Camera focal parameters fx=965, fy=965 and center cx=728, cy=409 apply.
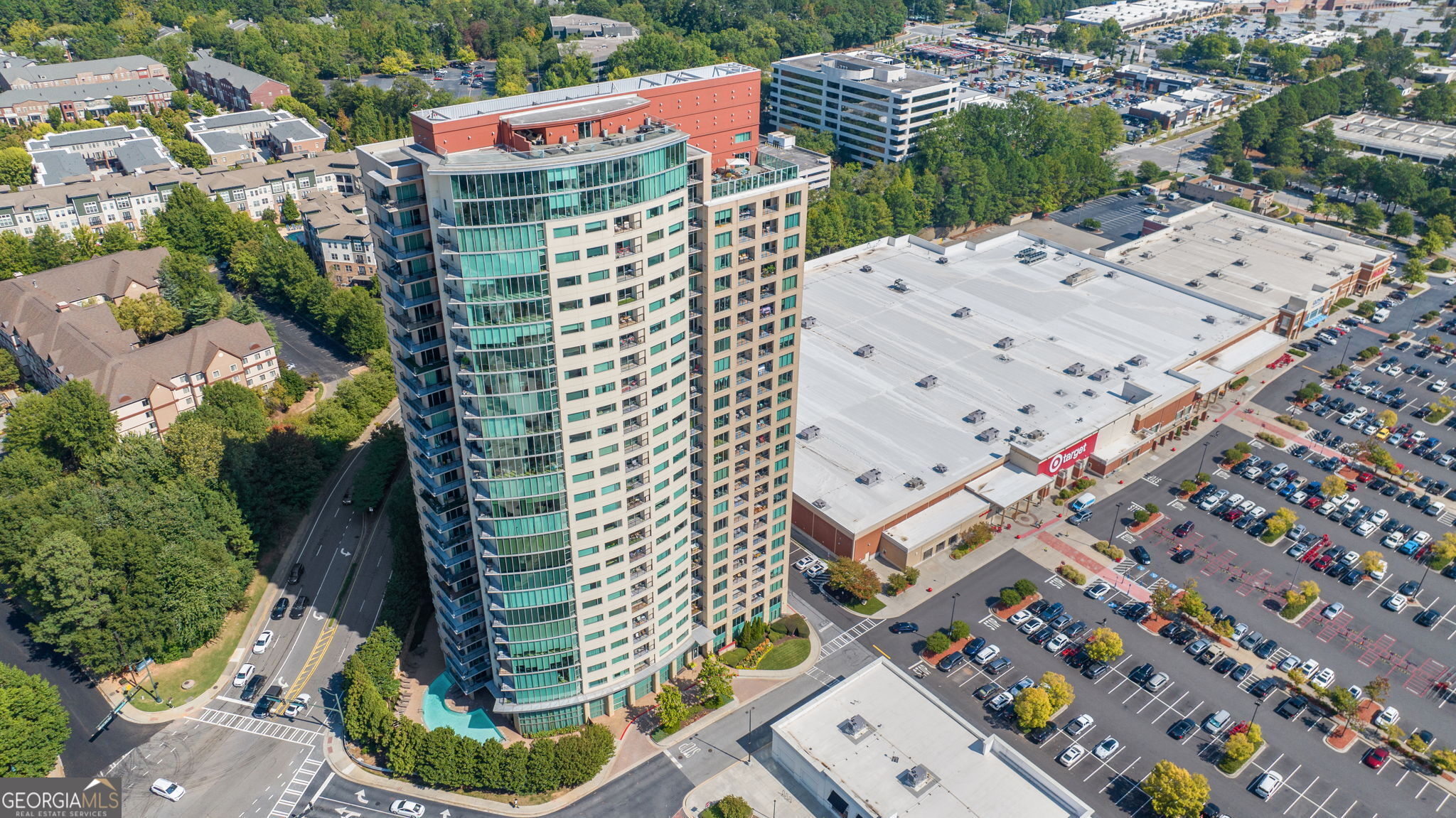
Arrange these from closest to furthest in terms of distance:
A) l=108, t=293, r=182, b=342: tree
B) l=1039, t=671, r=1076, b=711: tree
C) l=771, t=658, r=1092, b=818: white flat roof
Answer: l=771, t=658, r=1092, b=818: white flat roof < l=1039, t=671, r=1076, b=711: tree < l=108, t=293, r=182, b=342: tree

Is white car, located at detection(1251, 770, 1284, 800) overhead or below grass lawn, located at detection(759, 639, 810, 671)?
below

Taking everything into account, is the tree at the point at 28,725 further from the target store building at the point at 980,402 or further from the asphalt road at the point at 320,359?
the target store building at the point at 980,402

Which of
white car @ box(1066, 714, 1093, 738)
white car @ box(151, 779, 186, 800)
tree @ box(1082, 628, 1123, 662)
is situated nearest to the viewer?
white car @ box(151, 779, 186, 800)

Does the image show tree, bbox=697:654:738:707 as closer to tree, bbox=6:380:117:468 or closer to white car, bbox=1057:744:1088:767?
white car, bbox=1057:744:1088:767

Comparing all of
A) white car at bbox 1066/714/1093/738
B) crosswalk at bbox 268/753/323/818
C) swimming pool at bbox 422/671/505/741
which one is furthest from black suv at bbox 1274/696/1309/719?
crosswalk at bbox 268/753/323/818

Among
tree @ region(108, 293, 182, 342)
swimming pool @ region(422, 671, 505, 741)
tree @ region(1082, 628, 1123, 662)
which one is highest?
tree @ region(108, 293, 182, 342)

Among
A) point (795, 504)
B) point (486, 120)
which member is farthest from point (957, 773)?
point (486, 120)

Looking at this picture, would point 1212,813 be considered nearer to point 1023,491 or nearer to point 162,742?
point 1023,491
